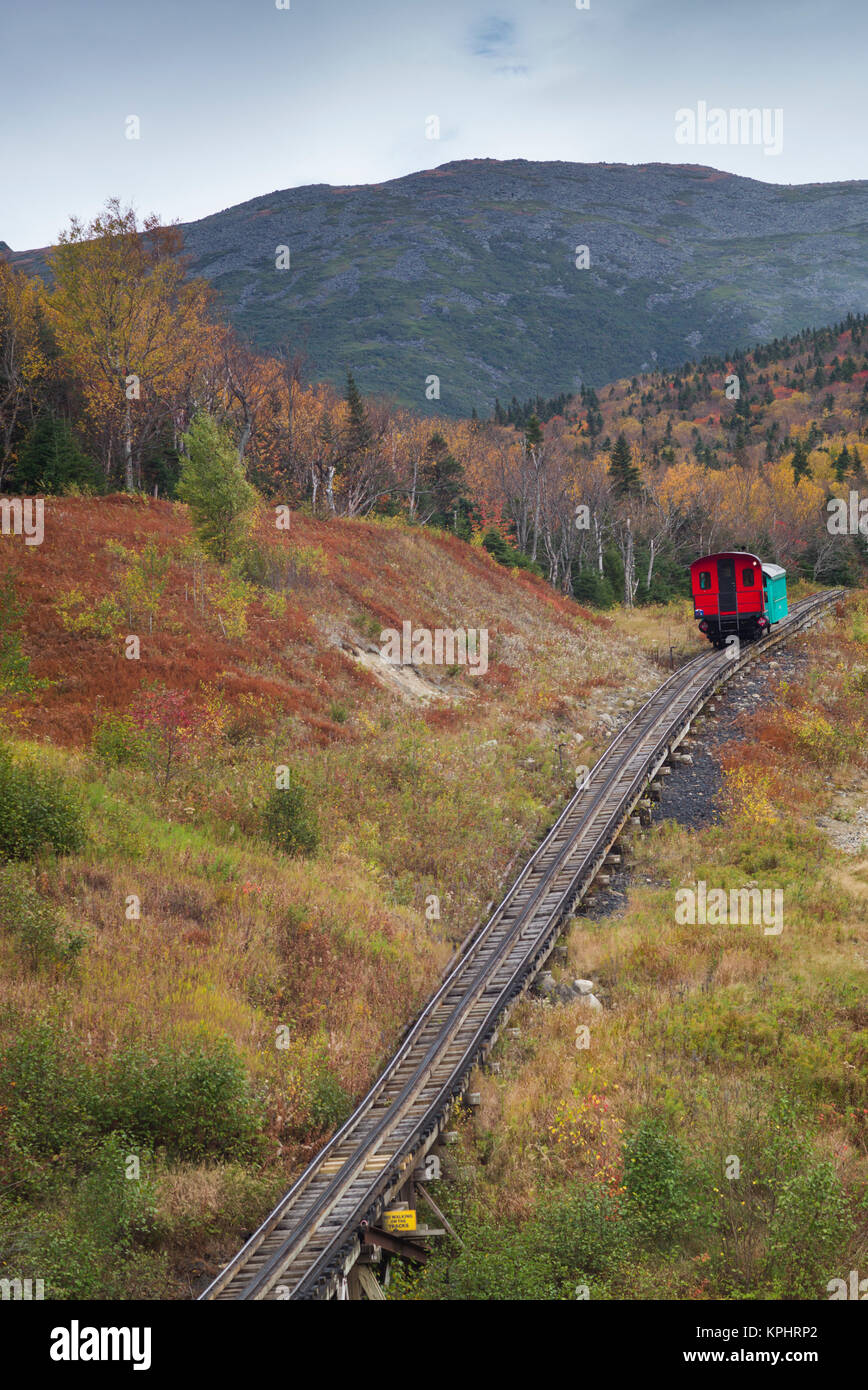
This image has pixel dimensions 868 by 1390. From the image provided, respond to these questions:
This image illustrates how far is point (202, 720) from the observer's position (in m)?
22.5

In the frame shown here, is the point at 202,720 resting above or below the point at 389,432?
below

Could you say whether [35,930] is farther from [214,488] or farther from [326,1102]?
[214,488]

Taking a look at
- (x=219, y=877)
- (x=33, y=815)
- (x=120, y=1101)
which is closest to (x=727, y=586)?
(x=219, y=877)

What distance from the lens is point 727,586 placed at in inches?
1544

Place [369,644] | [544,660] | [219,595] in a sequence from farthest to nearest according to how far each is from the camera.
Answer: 1. [544,660]
2. [369,644]
3. [219,595]

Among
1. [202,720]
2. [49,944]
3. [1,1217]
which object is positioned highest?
[202,720]

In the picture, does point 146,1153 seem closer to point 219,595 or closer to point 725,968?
point 725,968

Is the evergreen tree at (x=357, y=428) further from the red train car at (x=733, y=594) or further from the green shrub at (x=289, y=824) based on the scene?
the green shrub at (x=289, y=824)

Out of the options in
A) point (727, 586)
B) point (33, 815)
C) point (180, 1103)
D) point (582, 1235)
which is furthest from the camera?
point (727, 586)

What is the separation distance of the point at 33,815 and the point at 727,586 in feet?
103

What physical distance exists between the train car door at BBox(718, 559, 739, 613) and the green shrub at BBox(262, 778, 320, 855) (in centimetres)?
2548

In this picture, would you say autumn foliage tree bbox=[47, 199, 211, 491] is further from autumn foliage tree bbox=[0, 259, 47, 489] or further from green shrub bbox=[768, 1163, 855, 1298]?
green shrub bbox=[768, 1163, 855, 1298]

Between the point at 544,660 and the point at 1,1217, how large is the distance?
107 feet
